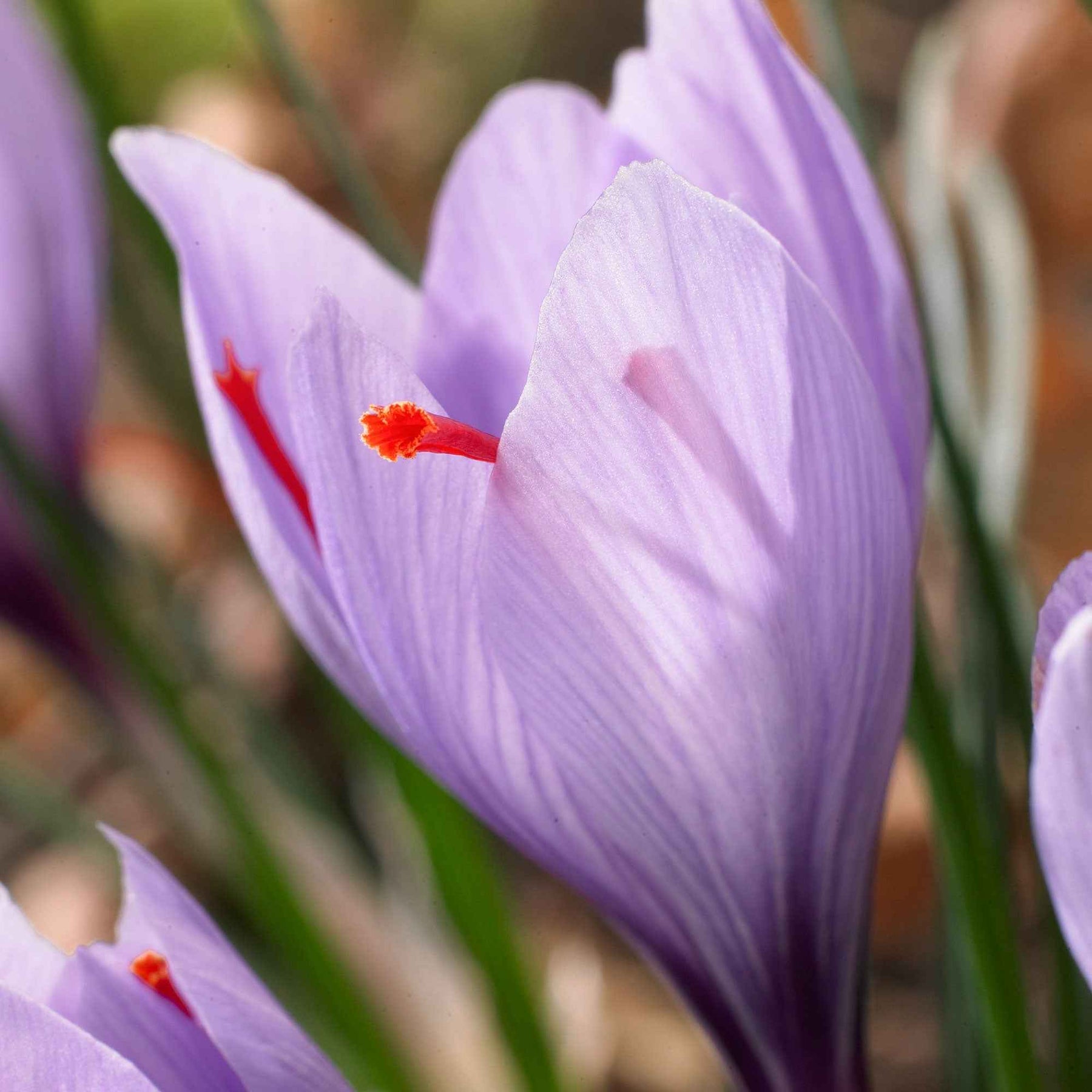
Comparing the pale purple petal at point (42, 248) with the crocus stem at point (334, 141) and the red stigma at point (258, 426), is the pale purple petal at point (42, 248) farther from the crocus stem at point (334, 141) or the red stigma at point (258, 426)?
the red stigma at point (258, 426)

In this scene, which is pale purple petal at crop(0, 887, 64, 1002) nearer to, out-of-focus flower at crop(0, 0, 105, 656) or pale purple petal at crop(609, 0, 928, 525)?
pale purple petal at crop(609, 0, 928, 525)

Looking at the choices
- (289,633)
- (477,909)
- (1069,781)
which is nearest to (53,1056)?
(1069,781)

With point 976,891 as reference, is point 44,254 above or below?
above

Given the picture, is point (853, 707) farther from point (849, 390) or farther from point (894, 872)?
point (894, 872)

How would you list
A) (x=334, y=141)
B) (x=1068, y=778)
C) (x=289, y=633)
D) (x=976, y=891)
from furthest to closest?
1. (x=289, y=633)
2. (x=334, y=141)
3. (x=976, y=891)
4. (x=1068, y=778)

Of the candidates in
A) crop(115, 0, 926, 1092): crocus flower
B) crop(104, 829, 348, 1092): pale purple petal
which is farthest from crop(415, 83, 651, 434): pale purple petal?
crop(104, 829, 348, 1092): pale purple petal

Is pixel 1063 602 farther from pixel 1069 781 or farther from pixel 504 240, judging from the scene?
pixel 504 240
